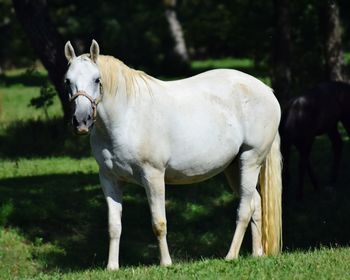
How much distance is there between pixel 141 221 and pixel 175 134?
14.9ft

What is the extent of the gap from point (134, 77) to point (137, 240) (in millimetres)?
A: 4352

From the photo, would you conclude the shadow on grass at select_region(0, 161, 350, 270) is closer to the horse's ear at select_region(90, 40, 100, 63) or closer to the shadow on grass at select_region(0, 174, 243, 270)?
the shadow on grass at select_region(0, 174, 243, 270)

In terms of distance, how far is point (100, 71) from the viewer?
25.9 ft

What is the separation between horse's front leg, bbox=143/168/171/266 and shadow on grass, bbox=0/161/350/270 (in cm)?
298

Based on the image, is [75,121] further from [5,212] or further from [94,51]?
A: [5,212]

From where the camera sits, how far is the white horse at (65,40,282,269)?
7.95 metres

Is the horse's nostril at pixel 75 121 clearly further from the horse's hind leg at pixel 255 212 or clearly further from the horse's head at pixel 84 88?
the horse's hind leg at pixel 255 212

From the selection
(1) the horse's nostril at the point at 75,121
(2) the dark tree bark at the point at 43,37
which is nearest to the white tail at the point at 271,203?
(1) the horse's nostril at the point at 75,121

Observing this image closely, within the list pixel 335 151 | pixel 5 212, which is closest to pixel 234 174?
pixel 5 212

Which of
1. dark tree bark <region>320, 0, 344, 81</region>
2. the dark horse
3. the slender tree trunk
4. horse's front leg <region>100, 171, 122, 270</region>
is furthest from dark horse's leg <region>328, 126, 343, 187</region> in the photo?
the slender tree trunk

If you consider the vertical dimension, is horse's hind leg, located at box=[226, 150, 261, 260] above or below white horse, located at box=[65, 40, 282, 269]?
below

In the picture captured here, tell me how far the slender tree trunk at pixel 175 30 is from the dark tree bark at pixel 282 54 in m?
15.8

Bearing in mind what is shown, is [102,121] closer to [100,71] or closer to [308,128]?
[100,71]

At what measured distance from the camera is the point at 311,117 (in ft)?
44.3
